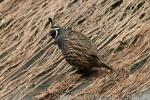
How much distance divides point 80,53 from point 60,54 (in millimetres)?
916

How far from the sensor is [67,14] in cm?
1009

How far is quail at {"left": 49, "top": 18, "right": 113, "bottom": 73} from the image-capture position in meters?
8.09

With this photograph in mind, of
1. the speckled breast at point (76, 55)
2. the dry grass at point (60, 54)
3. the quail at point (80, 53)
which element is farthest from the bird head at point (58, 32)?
the dry grass at point (60, 54)

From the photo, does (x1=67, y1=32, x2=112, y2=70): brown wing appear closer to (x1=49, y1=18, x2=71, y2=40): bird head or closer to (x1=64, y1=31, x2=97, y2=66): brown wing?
(x1=64, y1=31, x2=97, y2=66): brown wing

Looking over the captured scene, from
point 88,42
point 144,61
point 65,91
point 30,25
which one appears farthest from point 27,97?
point 30,25

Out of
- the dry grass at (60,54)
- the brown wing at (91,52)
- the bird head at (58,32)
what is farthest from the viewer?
the bird head at (58,32)

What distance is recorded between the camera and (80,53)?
8141 millimetres

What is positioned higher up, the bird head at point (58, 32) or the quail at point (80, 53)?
the bird head at point (58, 32)

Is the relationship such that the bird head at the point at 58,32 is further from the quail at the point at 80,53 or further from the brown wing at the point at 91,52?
the brown wing at the point at 91,52

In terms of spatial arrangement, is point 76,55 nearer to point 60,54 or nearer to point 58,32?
point 58,32

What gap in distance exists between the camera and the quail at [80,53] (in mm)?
8094

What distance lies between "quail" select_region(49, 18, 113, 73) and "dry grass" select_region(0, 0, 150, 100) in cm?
16

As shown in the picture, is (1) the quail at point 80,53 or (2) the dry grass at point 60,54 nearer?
(2) the dry grass at point 60,54

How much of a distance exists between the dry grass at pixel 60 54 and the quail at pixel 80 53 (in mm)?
163
